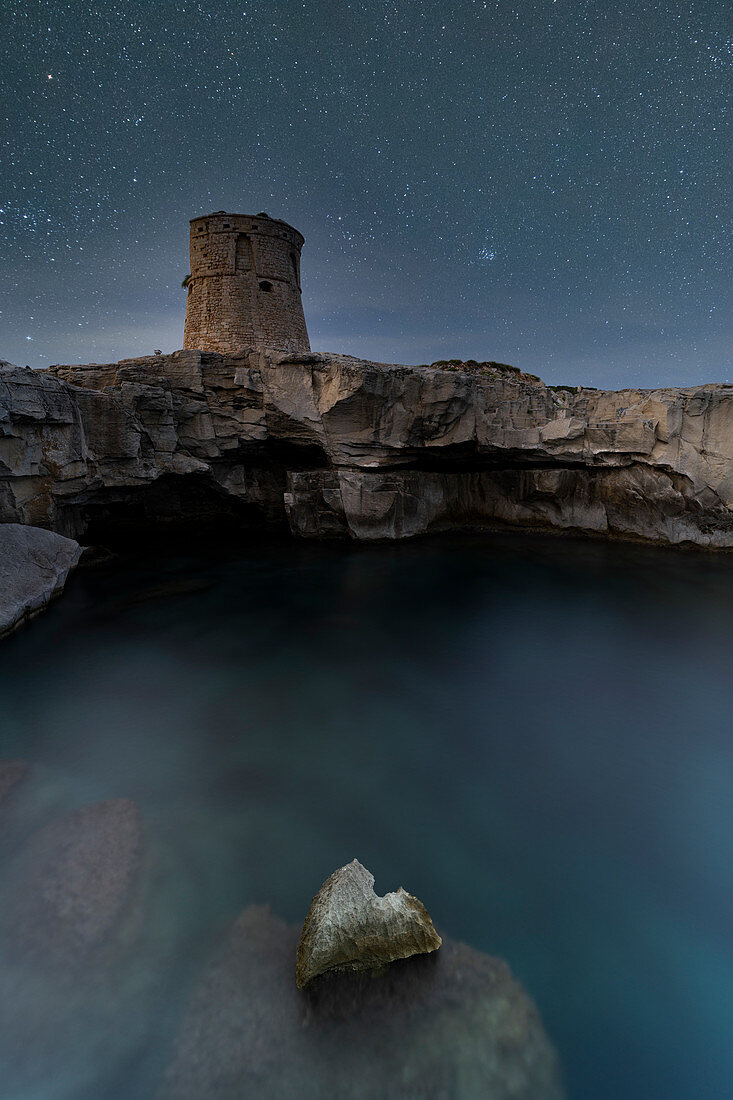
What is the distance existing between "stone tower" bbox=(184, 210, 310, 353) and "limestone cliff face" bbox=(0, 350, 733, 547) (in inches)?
252

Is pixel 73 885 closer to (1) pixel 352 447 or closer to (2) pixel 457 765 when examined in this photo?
(2) pixel 457 765

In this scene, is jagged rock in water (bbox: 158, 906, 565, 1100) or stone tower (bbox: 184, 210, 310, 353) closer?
jagged rock in water (bbox: 158, 906, 565, 1100)

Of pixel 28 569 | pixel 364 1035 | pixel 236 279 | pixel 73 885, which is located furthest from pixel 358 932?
pixel 236 279

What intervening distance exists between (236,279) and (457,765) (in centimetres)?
1980

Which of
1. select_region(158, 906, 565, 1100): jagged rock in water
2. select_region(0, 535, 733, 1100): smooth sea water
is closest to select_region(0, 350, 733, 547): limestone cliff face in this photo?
select_region(0, 535, 733, 1100): smooth sea water

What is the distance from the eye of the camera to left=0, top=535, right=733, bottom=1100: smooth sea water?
363 cm

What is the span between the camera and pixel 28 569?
9.74 meters

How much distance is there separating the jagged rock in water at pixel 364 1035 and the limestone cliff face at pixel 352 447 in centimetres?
1061

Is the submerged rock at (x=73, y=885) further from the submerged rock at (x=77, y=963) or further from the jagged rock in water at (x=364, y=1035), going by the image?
the jagged rock in water at (x=364, y=1035)

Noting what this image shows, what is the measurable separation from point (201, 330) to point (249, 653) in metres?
15.9

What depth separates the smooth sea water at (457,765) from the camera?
3627mm

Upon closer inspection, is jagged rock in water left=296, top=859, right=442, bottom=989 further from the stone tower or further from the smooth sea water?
the stone tower

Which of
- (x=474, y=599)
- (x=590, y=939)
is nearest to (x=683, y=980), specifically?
(x=590, y=939)

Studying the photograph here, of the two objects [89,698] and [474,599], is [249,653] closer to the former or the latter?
[89,698]
